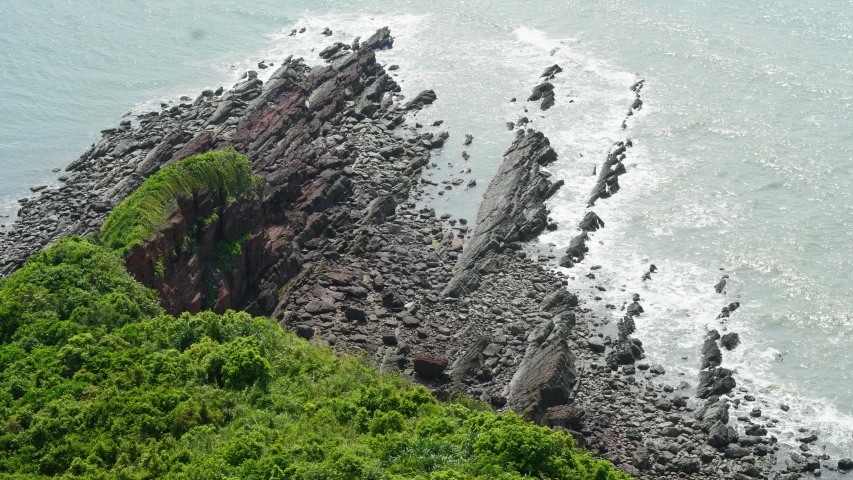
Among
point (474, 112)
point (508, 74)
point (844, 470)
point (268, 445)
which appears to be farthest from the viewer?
point (508, 74)

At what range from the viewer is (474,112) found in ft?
Result: 289

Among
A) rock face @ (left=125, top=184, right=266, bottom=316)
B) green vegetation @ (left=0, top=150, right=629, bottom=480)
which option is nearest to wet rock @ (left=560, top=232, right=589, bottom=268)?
green vegetation @ (left=0, top=150, right=629, bottom=480)

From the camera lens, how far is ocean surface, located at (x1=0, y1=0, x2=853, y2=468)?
5894 centimetres

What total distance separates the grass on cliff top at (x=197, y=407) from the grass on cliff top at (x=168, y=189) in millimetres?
3366

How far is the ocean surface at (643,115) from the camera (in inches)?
2320

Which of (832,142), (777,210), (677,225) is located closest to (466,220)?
(677,225)

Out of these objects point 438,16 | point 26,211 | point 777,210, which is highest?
point 438,16

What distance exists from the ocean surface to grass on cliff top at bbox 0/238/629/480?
21831 mm

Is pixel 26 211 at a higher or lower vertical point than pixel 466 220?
lower

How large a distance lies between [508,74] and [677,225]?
33862 millimetres

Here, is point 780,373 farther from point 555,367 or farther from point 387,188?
point 387,188

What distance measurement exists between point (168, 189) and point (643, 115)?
4923 centimetres

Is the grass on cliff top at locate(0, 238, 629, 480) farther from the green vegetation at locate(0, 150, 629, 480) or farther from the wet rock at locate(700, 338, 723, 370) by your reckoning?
the wet rock at locate(700, 338, 723, 370)

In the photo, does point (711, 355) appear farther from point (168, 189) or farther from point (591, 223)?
point (168, 189)
